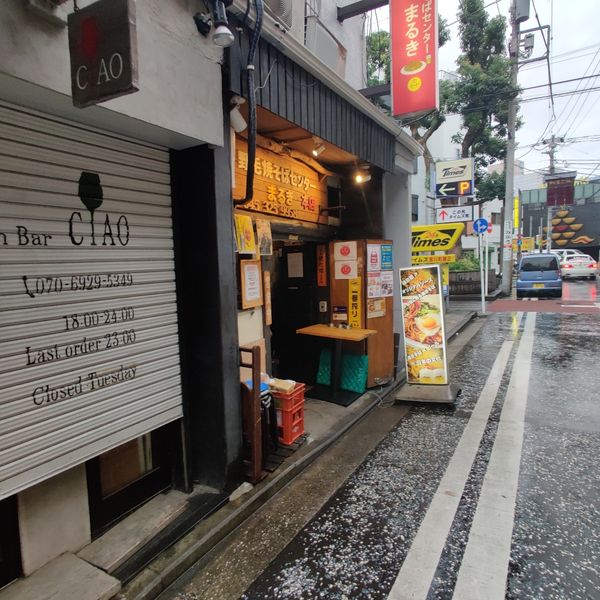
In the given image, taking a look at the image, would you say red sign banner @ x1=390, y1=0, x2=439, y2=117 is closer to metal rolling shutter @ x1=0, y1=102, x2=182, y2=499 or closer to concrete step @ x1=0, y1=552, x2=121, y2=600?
metal rolling shutter @ x1=0, y1=102, x2=182, y2=499

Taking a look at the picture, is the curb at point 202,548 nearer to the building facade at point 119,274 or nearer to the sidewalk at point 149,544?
the sidewalk at point 149,544

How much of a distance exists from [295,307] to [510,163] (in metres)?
16.5

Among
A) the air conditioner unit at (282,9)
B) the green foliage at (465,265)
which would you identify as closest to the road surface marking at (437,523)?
the air conditioner unit at (282,9)

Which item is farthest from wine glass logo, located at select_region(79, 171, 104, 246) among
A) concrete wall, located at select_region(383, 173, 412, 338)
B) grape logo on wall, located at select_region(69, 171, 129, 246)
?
concrete wall, located at select_region(383, 173, 412, 338)

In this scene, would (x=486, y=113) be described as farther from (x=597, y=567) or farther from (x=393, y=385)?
(x=597, y=567)

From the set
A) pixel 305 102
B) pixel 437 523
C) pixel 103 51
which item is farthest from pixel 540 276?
pixel 103 51

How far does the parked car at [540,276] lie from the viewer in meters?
17.3

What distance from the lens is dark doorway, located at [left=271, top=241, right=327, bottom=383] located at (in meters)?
6.75

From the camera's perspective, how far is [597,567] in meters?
2.67

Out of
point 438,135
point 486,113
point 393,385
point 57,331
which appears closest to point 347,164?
point 393,385

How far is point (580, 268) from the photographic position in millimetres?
25484

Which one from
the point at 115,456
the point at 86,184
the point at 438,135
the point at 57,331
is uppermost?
the point at 438,135

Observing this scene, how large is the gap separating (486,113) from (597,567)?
20922mm

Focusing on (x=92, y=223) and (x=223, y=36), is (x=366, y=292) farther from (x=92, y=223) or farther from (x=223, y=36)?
(x=92, y=223)
